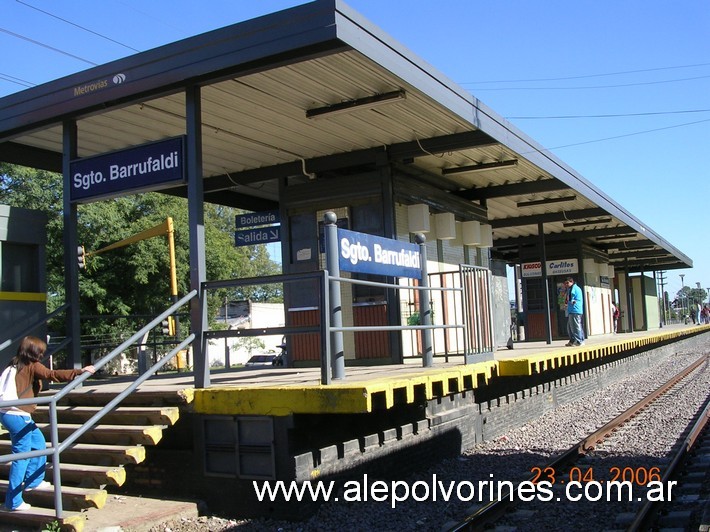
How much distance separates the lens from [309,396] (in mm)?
6547

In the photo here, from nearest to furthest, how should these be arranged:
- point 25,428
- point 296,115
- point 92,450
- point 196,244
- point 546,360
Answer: point 25,428 → point 92,450 → point 196,244 → point 296,115 → point 546,360

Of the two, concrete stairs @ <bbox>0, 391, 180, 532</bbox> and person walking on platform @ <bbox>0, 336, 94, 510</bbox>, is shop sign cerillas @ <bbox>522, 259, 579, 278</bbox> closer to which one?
concrete stairs @ <bbox>0, 391, 180, 532</bbox>

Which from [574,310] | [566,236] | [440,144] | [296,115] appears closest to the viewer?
[296,115]

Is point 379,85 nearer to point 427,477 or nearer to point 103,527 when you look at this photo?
point 427,477

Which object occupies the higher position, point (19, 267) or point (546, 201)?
point (546, 201)

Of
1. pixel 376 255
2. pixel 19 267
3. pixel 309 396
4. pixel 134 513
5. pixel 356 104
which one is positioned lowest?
pixel 134 513

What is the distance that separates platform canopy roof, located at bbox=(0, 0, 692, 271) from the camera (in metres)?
7.40

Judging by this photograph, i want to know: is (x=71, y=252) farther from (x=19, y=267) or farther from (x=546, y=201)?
(x=546, y=201)

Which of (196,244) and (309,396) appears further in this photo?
(196,244)

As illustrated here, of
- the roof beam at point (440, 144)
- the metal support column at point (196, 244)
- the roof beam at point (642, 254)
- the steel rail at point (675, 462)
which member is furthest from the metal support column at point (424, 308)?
the roof beam at point (642, 254)

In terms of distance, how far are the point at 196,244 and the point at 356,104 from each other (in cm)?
290

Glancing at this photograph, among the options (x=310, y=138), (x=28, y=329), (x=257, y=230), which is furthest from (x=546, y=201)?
(x=28, y=329)

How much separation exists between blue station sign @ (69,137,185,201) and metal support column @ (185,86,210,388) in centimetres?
12

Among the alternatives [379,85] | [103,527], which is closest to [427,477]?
[103,527]
